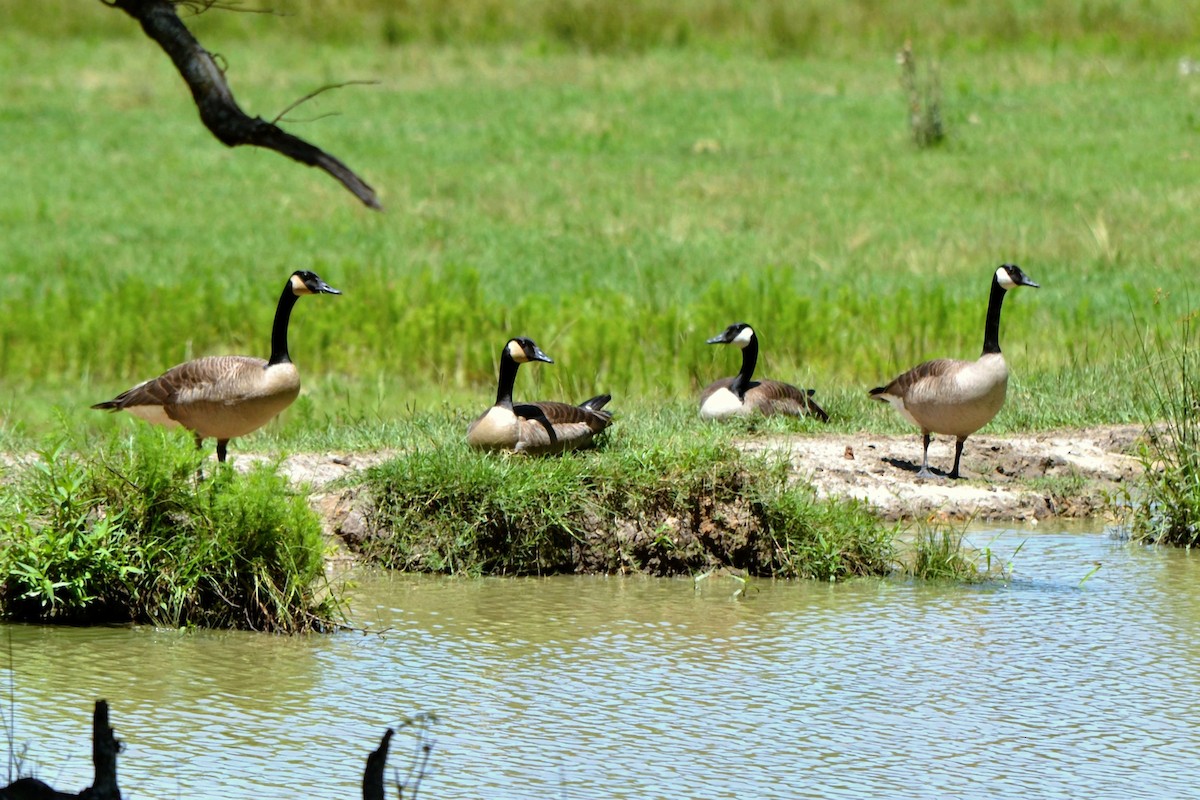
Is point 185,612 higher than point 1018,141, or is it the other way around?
point 1018,141

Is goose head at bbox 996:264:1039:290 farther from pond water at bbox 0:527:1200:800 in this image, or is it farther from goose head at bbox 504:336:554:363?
pond water at bbox 0:527:1200:800

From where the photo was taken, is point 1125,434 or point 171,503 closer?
point 171,503

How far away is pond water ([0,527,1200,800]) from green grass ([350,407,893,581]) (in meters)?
0.20

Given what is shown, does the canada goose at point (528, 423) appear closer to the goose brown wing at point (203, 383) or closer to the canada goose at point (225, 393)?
the canada goose at point (225, 393)

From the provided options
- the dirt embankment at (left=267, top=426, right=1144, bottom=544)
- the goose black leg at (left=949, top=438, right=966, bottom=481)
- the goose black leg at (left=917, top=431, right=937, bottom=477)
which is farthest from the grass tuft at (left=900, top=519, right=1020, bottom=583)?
the goose black leg at (left=949, top=438, right=966, bottom=481)

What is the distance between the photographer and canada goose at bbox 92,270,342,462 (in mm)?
10625

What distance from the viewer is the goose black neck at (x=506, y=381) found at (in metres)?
10.8

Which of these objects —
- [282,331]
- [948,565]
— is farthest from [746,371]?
[948,565]

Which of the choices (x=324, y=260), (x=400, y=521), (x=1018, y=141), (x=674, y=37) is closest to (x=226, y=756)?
(x=400, y=521)

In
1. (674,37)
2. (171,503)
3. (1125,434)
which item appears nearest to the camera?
(171,503)

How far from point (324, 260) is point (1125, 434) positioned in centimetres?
999

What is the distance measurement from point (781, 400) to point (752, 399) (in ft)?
0.68

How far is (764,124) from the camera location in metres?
29.0

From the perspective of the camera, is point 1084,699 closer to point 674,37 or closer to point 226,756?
point 226,756
